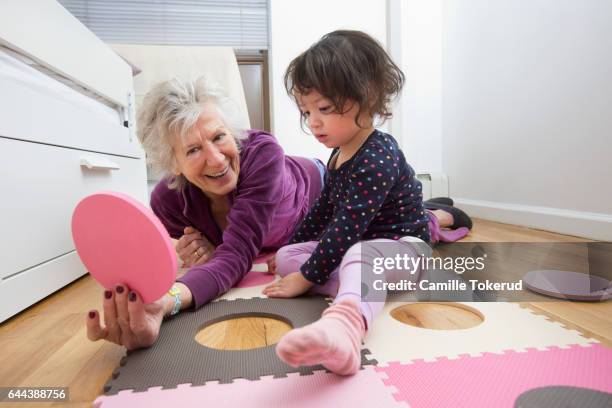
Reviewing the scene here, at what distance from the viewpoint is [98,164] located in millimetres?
1272

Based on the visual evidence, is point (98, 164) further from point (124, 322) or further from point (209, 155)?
point (124, 322)

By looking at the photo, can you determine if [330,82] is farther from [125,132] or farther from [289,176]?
[125,132]

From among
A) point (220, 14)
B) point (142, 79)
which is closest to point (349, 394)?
point (142, 79)

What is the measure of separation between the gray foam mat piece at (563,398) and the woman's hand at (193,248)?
0.87 metres

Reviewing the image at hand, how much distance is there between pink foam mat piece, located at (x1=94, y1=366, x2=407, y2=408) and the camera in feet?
1.63

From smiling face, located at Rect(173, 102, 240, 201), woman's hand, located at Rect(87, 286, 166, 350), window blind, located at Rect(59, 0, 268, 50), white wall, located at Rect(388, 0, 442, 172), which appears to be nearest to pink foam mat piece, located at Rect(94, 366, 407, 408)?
woman's hand, located at Rect(87, 286, 166, 350)

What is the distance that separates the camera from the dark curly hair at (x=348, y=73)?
0.81 m

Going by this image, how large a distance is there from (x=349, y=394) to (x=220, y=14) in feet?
9.82

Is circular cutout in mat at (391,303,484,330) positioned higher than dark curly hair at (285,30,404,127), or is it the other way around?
dark curly hair at (285,30,404,127)

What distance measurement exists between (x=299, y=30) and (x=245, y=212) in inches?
80.2

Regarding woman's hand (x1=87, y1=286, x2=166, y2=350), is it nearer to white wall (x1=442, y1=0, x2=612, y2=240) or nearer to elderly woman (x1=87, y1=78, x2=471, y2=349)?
elderly woman (x1=87, y1=78, x2=471, y2=349)

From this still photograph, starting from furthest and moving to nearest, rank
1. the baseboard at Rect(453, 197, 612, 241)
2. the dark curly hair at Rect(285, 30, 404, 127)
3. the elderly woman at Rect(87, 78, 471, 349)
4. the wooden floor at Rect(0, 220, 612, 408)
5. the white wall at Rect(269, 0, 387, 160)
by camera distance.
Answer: the white wall at Rect(269, 0, 387, 160) → the baseboard at Rect(453, 197, 612, 241) → the elderly woman at Rect(87, 78, 471, 349) → the dark curly hair at Rect(285, 30, 404, 127) → the wooden floor at Rect(0, 220, 612, 408)

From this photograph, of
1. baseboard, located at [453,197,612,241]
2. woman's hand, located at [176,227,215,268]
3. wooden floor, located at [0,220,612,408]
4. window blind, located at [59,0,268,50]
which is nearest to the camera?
wooden floor, located at [0,220,612,408]

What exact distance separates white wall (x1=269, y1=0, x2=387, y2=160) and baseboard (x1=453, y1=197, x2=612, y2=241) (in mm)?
1089
